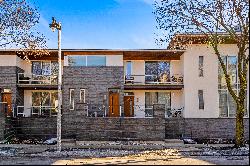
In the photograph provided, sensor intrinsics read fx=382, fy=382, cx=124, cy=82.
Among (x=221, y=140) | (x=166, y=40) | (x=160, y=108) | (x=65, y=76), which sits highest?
(x=166, y=40)

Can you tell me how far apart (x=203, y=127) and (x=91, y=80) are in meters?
9.94

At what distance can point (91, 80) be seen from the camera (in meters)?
31.9

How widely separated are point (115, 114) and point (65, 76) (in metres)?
5.25

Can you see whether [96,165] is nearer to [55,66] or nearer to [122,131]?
[122,131]

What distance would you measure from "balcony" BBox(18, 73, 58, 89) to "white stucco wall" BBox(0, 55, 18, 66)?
4.04ft

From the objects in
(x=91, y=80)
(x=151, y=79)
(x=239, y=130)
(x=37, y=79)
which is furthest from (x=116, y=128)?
(x=37, y=79)

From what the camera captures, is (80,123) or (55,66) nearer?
(80,123)

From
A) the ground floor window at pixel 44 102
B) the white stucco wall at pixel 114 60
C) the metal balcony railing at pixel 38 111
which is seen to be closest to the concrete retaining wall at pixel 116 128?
the white stucco wall at pixel 114 60

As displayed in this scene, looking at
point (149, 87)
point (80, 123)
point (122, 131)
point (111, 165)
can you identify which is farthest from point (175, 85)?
point (111, 165)

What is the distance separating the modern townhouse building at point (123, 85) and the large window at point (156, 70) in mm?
142

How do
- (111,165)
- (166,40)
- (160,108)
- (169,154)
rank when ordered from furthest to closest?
(160,108)
(166,40)
(169,154)
(111,165)

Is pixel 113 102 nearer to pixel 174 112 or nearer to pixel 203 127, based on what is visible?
pixel 174 112

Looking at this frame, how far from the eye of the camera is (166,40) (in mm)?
24062

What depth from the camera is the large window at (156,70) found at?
33781 millimetres
